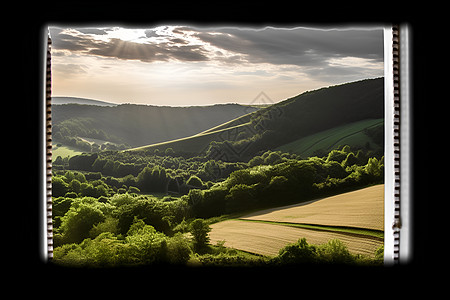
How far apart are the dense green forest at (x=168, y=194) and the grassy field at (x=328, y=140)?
0.07 meters

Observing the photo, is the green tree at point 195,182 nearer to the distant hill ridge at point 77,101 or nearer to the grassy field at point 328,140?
the grassy field at point 328,140

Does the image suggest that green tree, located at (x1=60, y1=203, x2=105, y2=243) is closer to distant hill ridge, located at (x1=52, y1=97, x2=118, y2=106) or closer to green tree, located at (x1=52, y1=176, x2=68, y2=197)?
green tree, located at (x1=52, y1=176, x2=68, y2=197)

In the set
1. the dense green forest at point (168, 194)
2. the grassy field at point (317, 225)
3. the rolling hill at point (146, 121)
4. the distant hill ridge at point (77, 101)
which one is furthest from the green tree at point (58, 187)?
the grassy field at point (317, 225)

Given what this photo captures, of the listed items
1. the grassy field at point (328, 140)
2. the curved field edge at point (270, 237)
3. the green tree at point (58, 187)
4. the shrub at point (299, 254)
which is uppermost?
the grassy field at point (328, 140)

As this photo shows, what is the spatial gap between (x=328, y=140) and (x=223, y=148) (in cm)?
91

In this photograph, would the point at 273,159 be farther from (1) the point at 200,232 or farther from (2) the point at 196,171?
(1) the point at 200,232

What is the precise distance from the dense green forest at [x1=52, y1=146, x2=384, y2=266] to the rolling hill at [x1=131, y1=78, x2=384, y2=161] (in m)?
0.10

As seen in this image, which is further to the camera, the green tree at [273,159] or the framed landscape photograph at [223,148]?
the green tree at [273,159]

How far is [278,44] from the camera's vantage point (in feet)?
9.30

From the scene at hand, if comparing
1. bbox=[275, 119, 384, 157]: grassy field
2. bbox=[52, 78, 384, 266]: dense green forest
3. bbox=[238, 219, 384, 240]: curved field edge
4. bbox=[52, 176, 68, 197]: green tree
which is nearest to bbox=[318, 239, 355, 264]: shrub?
bbox=[52, 78, 384, 266]: dense green forest

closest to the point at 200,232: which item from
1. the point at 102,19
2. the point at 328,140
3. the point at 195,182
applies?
the point at 195,182

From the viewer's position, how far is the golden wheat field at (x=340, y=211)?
2.69 m

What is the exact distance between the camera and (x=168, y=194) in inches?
111

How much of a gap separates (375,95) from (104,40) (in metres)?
2.25
